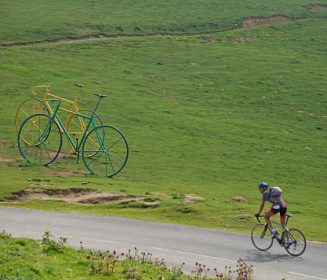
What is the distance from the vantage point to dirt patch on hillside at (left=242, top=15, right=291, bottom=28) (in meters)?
85.7

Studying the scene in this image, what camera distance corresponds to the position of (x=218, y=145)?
48906 millimetres

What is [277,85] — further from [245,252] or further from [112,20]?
[245,252]

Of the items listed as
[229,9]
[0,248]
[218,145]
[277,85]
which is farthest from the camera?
[229,9]

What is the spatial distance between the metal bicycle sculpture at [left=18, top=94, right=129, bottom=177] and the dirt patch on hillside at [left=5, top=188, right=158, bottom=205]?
4499 mm

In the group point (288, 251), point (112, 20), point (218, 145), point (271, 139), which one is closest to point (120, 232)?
point (288, 251)

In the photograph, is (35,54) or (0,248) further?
(35,54)

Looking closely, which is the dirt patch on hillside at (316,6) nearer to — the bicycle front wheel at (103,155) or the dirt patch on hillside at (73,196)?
the bicycle front wheel at (103,155)

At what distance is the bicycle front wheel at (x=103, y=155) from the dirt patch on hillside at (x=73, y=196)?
4.50 m

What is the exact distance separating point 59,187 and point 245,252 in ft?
35.4

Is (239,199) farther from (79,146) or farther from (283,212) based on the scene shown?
(79,146)

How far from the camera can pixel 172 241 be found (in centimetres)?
2795

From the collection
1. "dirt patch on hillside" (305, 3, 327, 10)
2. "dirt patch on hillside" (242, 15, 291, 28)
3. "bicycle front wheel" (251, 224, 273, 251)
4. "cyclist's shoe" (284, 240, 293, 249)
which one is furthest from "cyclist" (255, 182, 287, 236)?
"dirt patch on hillside" (305, 3, 327, 10)

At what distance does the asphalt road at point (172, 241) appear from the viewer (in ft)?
83.6

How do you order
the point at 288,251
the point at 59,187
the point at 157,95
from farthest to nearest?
1. the point at 157,95
2. the point at 59,187
3. the point at 288,251
